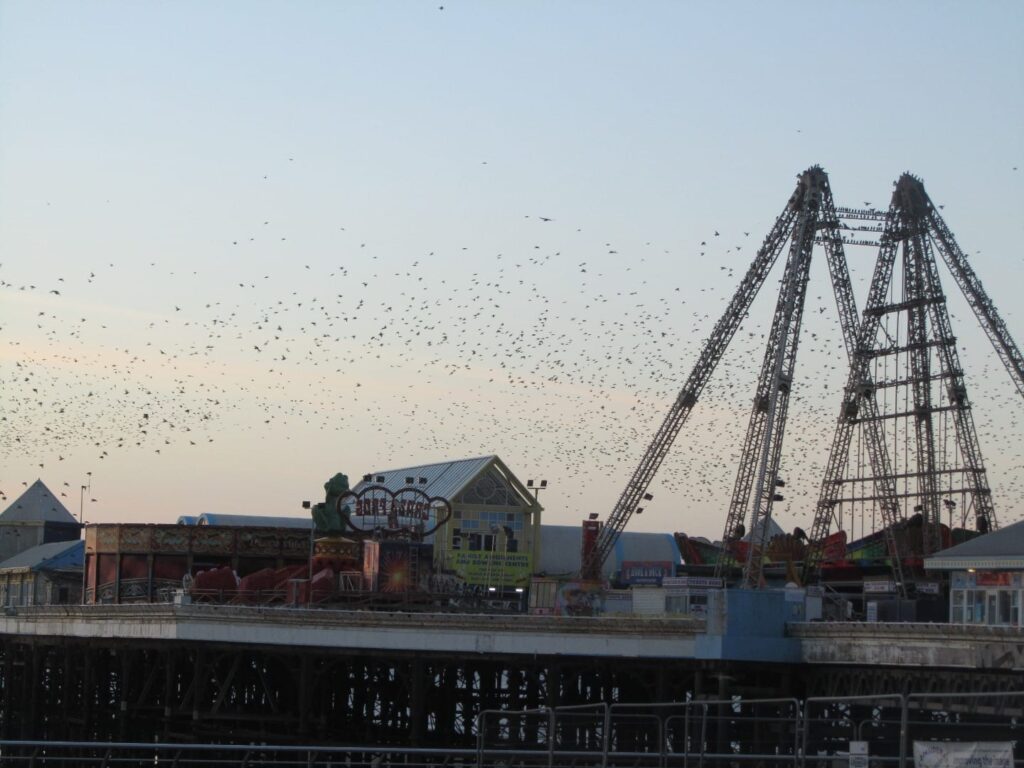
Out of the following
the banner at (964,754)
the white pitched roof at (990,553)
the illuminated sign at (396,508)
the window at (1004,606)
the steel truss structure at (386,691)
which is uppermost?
the illuminated sign at (396,508)

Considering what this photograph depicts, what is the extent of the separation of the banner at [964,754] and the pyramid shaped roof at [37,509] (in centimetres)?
14158

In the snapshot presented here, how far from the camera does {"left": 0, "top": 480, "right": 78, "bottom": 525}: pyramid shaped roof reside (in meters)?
154

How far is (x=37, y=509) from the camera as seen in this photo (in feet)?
507

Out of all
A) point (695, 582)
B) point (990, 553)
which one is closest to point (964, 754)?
point (990, 553)

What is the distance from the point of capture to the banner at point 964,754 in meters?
19.8

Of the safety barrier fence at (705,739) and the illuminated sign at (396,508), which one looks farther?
the illuminated sign at (396,508)

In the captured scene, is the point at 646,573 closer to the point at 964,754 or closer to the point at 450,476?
the point at 450,476

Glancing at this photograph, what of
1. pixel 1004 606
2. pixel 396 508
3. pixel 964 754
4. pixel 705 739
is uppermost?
pixel 396 508

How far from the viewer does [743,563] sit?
93938 mm

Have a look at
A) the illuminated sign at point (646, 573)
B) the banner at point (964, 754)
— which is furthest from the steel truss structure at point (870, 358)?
the banner at point (964, 754)

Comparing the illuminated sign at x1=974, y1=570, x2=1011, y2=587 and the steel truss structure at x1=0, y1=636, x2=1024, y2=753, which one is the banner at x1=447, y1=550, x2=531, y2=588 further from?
the illuminated sign at x1=974, y1=570, x2=1011, y2=587

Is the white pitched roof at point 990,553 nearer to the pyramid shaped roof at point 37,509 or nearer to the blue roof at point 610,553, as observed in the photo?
the blue roof at point 610,553

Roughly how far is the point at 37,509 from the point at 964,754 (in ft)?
469

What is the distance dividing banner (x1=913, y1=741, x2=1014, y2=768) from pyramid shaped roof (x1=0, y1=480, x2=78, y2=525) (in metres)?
142
